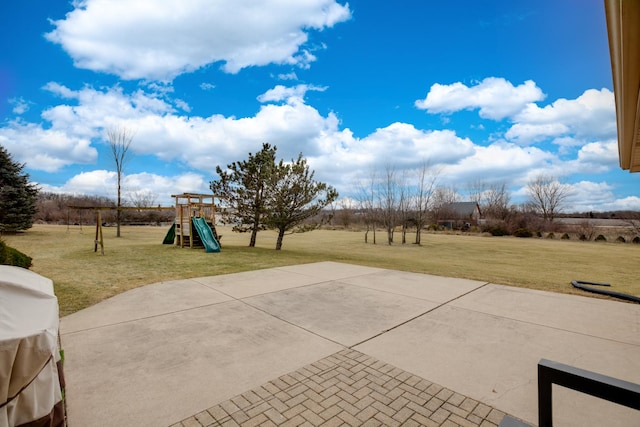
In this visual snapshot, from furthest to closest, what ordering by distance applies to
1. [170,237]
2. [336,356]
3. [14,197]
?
1. [14,197]
2. [170,237]
3. [336,356]

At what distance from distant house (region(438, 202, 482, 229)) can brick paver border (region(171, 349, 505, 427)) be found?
36961 mm

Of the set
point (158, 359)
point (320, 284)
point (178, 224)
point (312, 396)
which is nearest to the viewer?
point (312, 396)

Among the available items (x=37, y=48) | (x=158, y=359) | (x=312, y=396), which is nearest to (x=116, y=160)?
(x=37, y=48)

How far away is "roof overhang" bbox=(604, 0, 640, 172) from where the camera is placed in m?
1.55

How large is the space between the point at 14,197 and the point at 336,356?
2542 cm

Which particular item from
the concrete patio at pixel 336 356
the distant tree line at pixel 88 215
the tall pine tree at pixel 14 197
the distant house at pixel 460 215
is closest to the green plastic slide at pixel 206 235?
the concrete patio at pixel 336 356

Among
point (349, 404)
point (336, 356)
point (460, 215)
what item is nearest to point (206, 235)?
point (336, 356)

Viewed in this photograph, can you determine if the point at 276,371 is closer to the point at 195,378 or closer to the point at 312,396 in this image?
the point at 312,396

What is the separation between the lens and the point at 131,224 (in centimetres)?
3959

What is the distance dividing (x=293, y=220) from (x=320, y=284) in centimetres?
736

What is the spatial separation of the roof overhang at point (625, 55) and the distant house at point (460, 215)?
3528cm

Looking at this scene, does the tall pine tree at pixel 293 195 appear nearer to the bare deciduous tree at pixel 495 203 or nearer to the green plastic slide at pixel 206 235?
the green plastic slide at pixel 206 235

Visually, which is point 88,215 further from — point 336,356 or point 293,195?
point 336,356

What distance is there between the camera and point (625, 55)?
6.43ft
